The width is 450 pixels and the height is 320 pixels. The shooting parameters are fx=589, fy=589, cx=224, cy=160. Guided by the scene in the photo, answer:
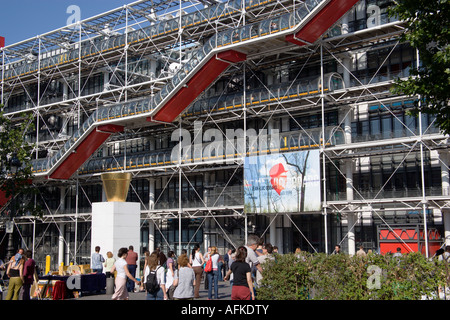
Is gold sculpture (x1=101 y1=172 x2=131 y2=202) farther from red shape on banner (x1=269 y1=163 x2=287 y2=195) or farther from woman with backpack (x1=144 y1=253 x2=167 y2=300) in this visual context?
woman with backpack (x1=144 y1=253 x2=167 y2=300)

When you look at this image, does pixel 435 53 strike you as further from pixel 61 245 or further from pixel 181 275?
pixel 61 245

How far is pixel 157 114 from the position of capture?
29.1m

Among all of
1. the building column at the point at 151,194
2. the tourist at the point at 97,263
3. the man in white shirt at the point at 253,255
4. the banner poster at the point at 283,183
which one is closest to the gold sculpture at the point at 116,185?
the tourist at the point at 97,263

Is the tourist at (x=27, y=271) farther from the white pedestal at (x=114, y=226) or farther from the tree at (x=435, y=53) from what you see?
the tree at (x=435, y=53)

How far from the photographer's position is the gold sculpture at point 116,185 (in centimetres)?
2269

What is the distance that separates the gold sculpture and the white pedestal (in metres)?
0.41

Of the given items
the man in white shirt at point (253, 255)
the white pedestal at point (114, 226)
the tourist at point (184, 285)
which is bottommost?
the tourist at point (184, 285)

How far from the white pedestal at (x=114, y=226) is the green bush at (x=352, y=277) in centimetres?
1130

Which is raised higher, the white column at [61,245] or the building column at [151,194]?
the building column at [151,194]

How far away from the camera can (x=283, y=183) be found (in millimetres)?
26094

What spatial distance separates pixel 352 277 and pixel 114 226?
12999 millimetres

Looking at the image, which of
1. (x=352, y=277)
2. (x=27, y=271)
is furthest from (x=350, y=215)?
(x=27, y=271)

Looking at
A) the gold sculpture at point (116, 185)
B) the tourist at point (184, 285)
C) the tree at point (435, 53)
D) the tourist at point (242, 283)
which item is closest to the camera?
the tourist at point (242, 283)
